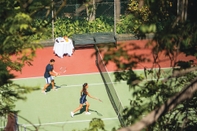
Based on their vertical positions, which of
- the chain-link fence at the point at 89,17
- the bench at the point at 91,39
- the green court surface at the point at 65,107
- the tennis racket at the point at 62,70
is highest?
the chain-link fence at the point at 89,17

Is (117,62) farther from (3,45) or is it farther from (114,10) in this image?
(114,10)

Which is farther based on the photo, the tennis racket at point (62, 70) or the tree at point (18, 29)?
the tennis racket at point (62, 70)

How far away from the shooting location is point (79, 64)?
23.0 meters

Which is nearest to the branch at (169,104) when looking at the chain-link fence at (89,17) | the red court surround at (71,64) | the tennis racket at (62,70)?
the red court surround at (71,64)

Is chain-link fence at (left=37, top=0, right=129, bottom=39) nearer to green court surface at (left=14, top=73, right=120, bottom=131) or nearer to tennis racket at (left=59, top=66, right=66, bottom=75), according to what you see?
tennis racket at (left=59, top=66, right=66, bottom=75)

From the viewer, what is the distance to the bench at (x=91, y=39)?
24.5 metres

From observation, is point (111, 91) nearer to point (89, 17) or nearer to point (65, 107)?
point (65, 107)

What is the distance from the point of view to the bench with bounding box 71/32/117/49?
80.2 feet

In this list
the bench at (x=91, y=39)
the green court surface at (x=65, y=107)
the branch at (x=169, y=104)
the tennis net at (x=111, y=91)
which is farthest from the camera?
the bench at (x=91, y=39)

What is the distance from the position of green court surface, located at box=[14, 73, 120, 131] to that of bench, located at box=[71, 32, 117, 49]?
3224 mm

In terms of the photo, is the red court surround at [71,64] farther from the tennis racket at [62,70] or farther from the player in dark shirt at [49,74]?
the player in dark shirt at [49,74]

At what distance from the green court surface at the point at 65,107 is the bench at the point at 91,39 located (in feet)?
10.6

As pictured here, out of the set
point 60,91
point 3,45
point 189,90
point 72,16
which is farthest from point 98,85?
point 189,90

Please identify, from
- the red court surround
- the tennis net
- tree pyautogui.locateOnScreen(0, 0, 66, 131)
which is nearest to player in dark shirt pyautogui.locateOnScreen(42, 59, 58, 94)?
the tennis net
